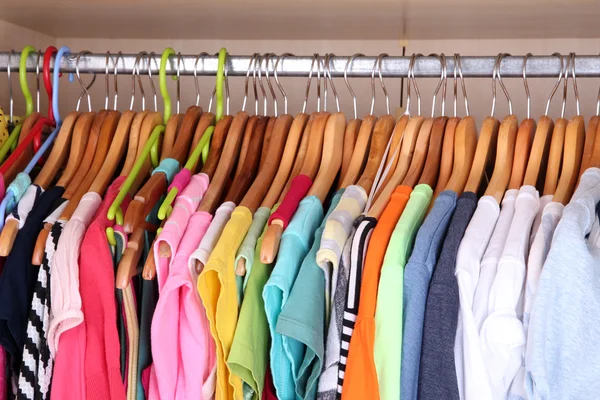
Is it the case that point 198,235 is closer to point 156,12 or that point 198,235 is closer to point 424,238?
point 424,238

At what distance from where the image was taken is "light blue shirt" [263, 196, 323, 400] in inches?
39.8

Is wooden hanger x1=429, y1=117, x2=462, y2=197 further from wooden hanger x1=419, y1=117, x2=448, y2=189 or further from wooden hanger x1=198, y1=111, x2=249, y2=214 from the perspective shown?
wooden hanger x1=198, y1=111, x2=249, y2=214

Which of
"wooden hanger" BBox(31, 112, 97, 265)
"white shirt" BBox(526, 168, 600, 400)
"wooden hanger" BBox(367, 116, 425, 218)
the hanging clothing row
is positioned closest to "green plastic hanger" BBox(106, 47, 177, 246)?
the hanging clothing row

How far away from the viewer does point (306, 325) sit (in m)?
0.98

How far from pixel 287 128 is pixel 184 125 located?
175 millimetres

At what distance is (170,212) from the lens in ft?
3.75

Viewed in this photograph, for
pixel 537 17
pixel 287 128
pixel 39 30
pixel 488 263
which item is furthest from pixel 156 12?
pixel 488 263

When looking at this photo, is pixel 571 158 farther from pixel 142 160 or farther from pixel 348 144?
pixel 142 160

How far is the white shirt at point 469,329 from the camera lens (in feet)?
3.10

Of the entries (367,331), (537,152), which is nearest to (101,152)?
(367,331)

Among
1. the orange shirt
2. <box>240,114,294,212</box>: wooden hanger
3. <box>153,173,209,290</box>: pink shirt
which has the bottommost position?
the orange shirt

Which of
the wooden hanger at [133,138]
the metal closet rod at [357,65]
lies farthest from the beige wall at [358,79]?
→ the wooden hanger at [133,138]

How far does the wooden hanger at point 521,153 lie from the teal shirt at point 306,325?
0.34 meters

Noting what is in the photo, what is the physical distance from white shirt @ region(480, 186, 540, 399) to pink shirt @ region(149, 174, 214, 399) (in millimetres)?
379
